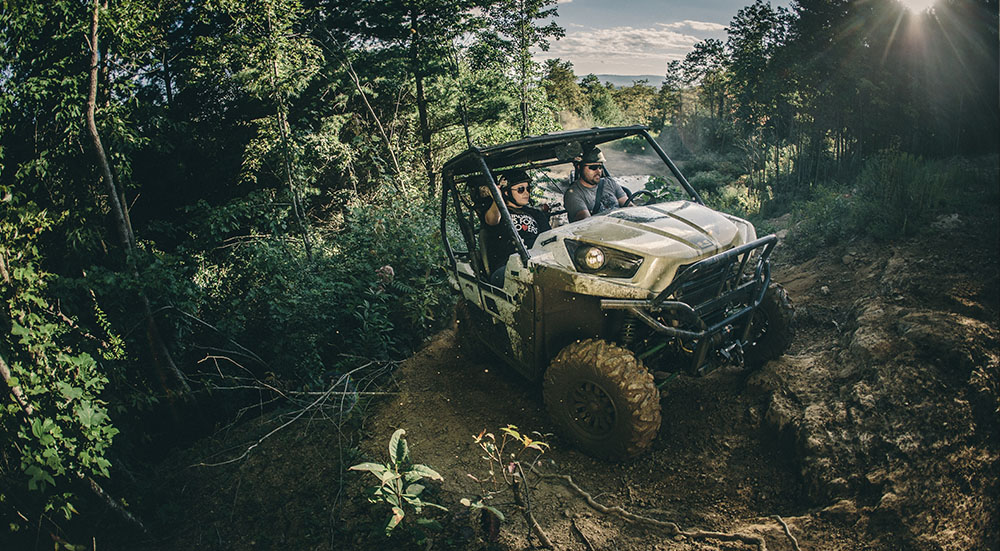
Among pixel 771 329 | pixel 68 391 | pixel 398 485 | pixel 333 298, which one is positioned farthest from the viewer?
pixel 333 298

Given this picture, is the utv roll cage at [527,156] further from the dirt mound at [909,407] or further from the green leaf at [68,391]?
the green leaf at [68,391]

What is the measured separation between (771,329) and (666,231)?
1.45 meters

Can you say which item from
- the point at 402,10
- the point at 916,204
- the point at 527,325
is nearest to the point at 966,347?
the point at 527,325

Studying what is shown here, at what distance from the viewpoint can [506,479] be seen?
2.73 meters

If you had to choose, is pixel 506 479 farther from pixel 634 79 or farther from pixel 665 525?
pixel 634 79

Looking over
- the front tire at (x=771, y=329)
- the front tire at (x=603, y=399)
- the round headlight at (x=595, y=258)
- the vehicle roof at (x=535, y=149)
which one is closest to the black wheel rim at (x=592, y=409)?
the front tire at (x=603, y=399)

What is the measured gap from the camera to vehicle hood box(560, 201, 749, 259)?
3.03 metres

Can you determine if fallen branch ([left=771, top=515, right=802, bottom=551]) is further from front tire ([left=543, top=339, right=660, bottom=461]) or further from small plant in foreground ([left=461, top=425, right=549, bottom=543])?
small plant in foreground ([left=461, top=425, right=549, bottom=543])

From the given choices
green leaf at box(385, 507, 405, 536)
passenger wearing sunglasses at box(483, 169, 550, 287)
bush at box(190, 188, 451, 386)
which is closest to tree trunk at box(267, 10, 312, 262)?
bush at box(190, 188, 451, 386)

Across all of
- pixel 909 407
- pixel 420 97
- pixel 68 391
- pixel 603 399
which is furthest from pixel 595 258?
pixel 420 97

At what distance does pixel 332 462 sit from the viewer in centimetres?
377

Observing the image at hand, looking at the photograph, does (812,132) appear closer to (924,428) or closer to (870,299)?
(870,299)

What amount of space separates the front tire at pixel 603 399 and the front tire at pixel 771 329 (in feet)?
4.28

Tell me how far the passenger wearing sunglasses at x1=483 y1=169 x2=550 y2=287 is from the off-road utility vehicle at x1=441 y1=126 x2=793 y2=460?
0.34 m
